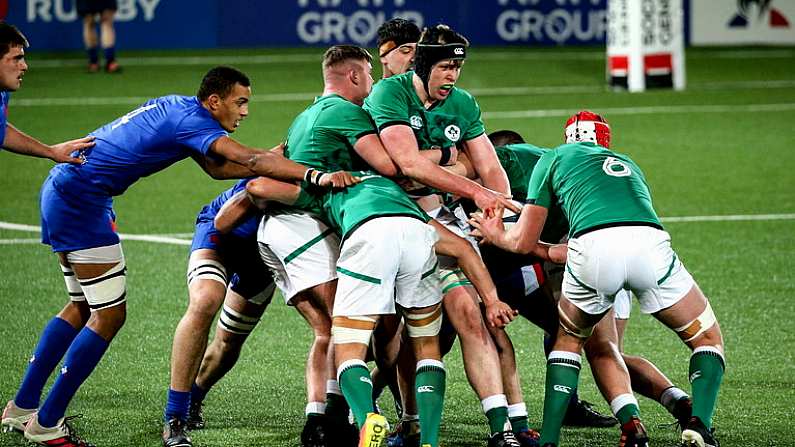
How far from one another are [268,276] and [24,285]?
3662mm

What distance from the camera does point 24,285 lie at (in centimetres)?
1005

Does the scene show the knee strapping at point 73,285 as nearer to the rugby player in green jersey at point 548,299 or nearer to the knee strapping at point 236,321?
the knee strapping at point 236,321

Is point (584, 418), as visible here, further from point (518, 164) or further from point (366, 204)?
point (366, 204)

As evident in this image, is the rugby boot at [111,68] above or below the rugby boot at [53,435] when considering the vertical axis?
below

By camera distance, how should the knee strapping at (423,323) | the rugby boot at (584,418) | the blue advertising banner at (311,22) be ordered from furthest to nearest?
the blue advertising banner at (311,22), the rugby boot at (584,418), the knee strapping at (423,323)

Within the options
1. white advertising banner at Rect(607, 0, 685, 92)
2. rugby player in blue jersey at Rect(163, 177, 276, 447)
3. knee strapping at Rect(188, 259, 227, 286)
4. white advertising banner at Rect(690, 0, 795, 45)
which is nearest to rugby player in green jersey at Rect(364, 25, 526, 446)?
rugby player in blue jersey at Rect(163, 177, 276, 447)

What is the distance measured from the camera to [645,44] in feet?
67.3

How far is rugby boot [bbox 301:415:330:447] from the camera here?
20.9ft

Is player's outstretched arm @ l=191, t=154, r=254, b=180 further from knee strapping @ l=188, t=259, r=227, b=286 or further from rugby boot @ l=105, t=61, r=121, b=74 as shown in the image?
rugby boot @ l=105, t=61, r=121, b=74

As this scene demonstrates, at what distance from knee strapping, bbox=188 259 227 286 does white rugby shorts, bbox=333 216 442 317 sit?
898 millimetres

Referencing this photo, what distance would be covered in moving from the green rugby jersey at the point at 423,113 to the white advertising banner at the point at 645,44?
1370cm

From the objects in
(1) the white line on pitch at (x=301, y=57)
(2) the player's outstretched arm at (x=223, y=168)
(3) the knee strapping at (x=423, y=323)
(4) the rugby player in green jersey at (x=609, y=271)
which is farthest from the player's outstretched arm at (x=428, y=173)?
(1) the white line on pitch at (x=301, y=57)

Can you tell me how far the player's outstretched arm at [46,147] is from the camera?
21.2 ft

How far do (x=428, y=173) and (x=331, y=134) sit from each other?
51 cm
